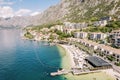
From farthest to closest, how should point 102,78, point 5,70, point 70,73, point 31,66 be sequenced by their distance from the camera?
point 31,66 < point 5,70 < point 70,73 < point 102,78

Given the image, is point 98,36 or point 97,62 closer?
point 97,62

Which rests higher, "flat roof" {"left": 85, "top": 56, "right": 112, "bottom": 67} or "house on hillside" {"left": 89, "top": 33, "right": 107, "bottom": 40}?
"house on hillside" {"left": 89, "top": 33, "right": 107, "bottom": 40}

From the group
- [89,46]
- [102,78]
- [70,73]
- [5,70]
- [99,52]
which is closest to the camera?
[102,78]

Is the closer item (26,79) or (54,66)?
(26,79)

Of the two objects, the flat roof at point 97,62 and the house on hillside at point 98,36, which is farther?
the house on hillside at point 98,36

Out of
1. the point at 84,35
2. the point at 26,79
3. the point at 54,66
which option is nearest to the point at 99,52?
the point at 54,66

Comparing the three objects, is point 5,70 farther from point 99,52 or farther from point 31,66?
point 99,52

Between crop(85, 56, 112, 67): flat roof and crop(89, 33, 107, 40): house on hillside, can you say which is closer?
crop(85, 56, 112, 67): flat roof

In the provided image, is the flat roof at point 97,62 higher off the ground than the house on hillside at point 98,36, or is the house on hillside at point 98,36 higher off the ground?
the house on hillside at point 98,36

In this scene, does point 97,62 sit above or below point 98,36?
below

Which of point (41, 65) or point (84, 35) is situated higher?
Answer: point (84, 35)
